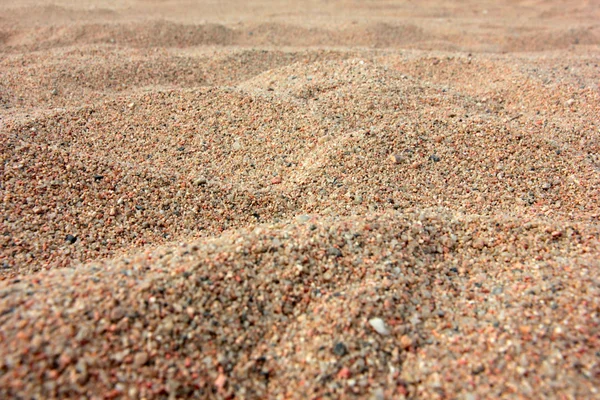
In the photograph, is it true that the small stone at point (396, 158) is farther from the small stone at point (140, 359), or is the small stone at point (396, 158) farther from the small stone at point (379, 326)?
the small stone at point (140, 359)

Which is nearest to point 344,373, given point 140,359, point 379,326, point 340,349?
point 340,349

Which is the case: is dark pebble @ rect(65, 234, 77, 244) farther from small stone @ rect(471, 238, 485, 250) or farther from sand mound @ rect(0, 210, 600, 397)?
small stone @ rect(471, 238, 485, 250)

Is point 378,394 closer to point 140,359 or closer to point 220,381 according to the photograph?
point 220,381

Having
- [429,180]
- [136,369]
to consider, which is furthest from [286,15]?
[136,369]

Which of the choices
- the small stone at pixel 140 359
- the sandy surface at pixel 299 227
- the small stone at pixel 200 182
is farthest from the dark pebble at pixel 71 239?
the small stone at pixel 140 359

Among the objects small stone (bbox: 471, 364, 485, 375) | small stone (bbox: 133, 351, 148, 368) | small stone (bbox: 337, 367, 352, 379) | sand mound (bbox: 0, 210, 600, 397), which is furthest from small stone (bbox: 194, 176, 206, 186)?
small stone (bbox: 471, 364, 485, 375)

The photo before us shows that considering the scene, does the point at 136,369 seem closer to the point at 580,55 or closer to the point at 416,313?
the point at 416,313
